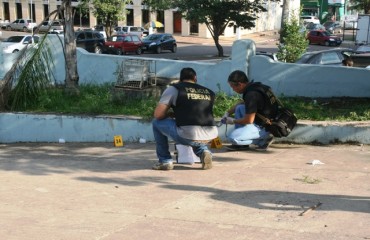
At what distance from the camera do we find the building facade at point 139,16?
6153cm

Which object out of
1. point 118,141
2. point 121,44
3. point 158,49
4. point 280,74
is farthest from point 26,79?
point 158,49

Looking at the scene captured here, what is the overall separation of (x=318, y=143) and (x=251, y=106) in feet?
5.93

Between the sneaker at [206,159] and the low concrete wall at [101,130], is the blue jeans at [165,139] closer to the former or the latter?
the sneaker at [206,159]

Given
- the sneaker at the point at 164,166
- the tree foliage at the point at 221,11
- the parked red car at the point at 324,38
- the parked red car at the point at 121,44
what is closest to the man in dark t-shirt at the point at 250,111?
the sneaker at the point at 164,166

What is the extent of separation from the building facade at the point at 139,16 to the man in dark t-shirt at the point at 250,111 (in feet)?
158

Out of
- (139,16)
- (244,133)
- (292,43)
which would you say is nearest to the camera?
(244,133)

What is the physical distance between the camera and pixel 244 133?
25.7ft

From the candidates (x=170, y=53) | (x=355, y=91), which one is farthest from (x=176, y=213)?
(x=170, y=53)

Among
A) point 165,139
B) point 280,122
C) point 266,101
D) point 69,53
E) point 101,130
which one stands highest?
point 69,53

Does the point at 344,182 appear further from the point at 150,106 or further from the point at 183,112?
the point at 150,106

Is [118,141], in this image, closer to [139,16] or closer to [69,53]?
[69,53]

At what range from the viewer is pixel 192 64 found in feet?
39.2

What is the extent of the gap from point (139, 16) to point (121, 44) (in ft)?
78.3

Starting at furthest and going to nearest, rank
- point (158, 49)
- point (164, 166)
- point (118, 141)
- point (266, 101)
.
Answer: point (158, 49)
point (118, 141)
point (266, 101)
point (164, 166)
